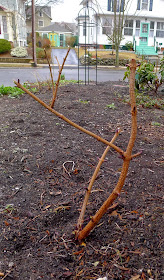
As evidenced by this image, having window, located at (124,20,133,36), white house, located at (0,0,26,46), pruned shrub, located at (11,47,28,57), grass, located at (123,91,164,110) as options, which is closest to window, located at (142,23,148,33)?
window, located at (124,20,133,36)

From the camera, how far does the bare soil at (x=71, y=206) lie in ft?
4.57

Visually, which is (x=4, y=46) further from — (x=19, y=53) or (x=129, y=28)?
(x=129, y=28)

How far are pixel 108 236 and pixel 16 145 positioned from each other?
170 cm

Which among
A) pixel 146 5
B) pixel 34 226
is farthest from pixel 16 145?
pixel 146 5

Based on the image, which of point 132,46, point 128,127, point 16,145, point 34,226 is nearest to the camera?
point 34,226

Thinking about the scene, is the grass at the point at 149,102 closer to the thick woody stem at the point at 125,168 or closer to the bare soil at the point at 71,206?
the bare soil at the point at 71,206

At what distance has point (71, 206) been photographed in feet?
6.22

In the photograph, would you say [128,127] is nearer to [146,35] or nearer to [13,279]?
[13,279]

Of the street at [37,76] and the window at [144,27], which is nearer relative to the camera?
the street at [37,76]

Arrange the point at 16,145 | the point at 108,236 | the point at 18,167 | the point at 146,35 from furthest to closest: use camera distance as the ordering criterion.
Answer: the point at 146,35
the point at 16,145
the point at 18,167
the point at 108,236

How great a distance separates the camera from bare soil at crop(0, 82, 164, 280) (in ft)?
4.57

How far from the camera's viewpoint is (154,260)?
1380 millimetres

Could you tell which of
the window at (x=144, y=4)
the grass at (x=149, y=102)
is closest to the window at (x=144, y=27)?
the window at (x=144, y=4)

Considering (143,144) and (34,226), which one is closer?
(34,226)
